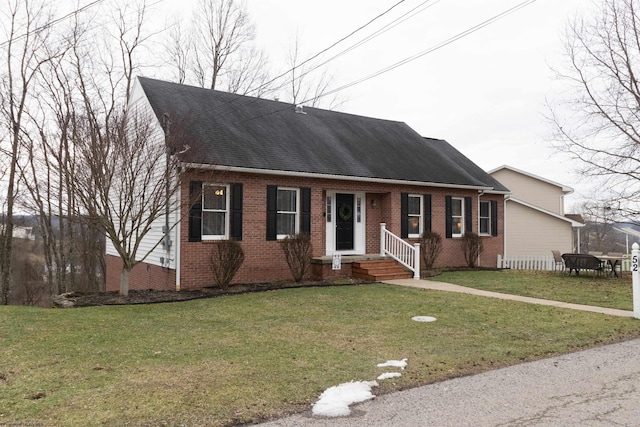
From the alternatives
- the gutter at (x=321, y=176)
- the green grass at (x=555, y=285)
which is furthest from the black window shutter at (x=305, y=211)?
the green grass at (x=555, y=285)

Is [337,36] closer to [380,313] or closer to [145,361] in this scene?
[380,313]

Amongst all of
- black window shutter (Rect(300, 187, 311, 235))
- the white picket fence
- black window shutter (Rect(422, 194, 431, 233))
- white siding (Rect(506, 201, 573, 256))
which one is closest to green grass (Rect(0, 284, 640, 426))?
black window shutter (Rect(300, 187, 311, 235))

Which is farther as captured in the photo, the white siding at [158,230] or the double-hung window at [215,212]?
the double-hung window at [215,212]

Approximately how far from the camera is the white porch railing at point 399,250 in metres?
13.9

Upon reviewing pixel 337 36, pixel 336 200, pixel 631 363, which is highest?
pixel 337 36

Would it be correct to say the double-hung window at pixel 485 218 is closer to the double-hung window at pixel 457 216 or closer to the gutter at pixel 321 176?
the gutter at pixel 321 176

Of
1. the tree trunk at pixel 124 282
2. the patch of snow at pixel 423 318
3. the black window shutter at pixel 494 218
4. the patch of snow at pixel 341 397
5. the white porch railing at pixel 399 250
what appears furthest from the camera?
the black window shutter at pixel 494 218

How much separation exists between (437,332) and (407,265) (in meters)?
7.37

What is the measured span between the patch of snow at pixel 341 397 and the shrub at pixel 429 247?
37.3 ft

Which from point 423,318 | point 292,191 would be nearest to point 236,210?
point 292,191

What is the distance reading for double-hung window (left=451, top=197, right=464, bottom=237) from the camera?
17078 mm

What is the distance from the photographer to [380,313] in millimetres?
8312

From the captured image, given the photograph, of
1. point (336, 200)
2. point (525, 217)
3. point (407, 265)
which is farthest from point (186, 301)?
point (525, 217)

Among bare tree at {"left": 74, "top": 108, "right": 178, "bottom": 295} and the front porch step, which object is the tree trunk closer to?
bare tree at {"left": 74, "top": 108, "right": 178, "bottom": 295}
